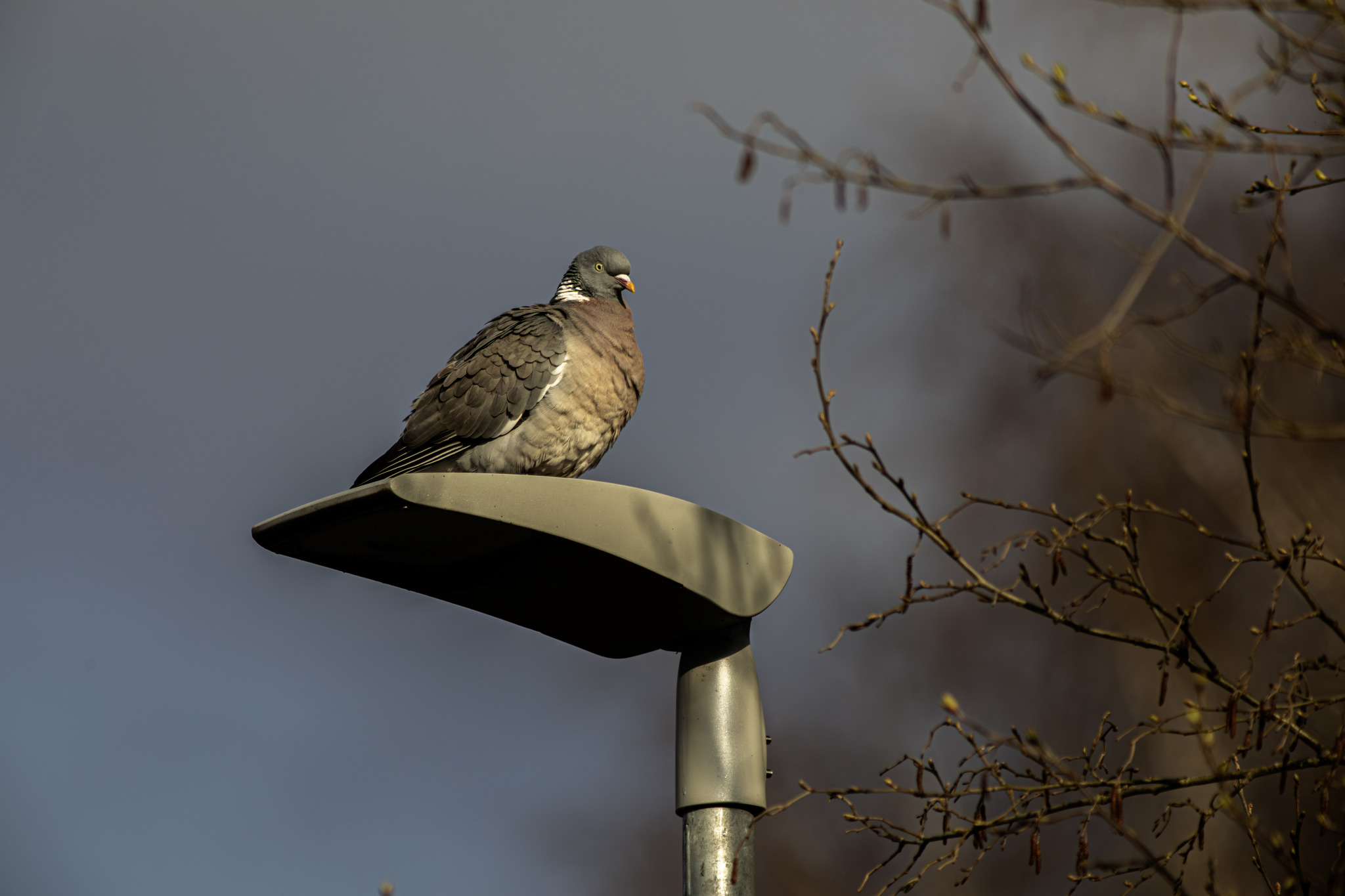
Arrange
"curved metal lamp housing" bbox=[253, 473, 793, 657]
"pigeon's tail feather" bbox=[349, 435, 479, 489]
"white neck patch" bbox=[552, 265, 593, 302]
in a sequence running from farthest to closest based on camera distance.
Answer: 1. "white neck patch" bbox=[552, 265, 593, 302]
2. "pigeon's tail feather" bbox=[349, 435, 479, 489]
3. "curved metal lamp housing" bbox=[253, 473, 793, 657]

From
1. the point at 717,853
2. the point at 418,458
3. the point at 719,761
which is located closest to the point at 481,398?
the point at 418,458

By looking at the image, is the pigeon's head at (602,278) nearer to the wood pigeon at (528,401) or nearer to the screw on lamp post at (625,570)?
the wood pigeon at (528,401)

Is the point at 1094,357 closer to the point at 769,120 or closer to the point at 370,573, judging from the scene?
the point at 769,120

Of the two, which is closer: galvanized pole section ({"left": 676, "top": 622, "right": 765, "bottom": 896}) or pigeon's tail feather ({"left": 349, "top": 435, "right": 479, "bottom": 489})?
galvanized pole section ({"left": 676, "top": 622, "right": 765, "bottom": 896})

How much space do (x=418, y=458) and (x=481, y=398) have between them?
0.32 meters

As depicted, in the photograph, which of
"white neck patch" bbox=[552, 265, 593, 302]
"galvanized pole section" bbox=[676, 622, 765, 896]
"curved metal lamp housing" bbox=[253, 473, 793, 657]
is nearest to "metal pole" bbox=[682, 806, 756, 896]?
"galvanized pole section" bbox=[676, 622, 765, 896]

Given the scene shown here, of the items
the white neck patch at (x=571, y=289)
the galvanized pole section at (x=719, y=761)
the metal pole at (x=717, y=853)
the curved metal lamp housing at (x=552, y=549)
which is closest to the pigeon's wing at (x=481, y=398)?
the white neck patch at (x=571, y=289)

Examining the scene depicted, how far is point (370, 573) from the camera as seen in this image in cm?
307

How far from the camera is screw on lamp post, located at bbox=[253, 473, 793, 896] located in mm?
2756

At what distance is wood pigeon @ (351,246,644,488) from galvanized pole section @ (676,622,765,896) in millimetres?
1687

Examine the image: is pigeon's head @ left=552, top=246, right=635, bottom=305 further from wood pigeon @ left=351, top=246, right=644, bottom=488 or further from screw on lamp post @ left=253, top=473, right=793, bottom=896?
screw on lamp post @ left=253, top=473, right=793, bottom=896

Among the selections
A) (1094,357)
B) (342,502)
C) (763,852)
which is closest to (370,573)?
(342,502)

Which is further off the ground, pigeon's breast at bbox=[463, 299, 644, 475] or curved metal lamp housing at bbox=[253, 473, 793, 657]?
pigeon's breast at bbox=[463, 299, 644, 475]

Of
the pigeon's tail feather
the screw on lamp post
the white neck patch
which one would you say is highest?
the white neck patch
